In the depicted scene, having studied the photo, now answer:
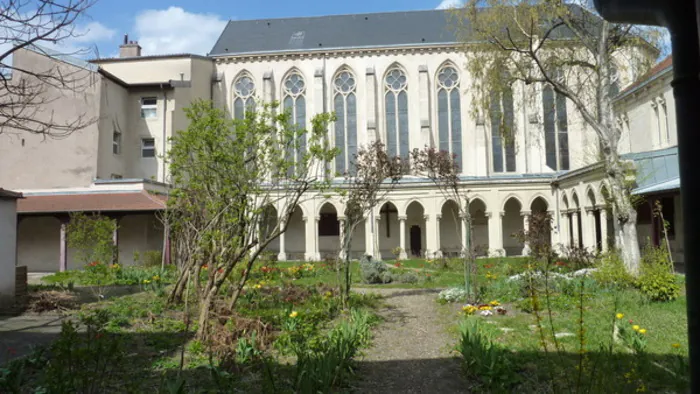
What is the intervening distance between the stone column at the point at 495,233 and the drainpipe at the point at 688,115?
95.6ft

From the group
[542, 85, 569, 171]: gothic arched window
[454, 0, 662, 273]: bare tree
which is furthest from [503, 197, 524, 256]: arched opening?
[454, 0, 662, 273]: bare tree

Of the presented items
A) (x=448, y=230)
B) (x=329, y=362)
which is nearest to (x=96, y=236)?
(x=329, y=362)

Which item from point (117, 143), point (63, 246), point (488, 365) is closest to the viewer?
point (488, 365)

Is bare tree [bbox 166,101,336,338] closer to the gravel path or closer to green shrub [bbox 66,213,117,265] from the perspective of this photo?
the gravel path

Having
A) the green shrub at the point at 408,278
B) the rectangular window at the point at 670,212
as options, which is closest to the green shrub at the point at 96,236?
the green shrub at the point at 408,278

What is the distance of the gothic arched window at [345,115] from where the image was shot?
115ft

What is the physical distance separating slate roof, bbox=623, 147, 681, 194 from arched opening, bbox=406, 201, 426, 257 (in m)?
14.8

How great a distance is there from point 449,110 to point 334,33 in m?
10.9

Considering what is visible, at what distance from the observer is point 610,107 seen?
15.5 meters

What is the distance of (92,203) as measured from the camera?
24406 millimetres

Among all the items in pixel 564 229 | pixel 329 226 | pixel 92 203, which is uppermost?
pixel 92 203

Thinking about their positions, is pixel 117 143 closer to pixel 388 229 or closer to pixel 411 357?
pixel 388 229

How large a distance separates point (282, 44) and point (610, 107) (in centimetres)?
2779

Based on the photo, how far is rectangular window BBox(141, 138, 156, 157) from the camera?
31688 millimetres
